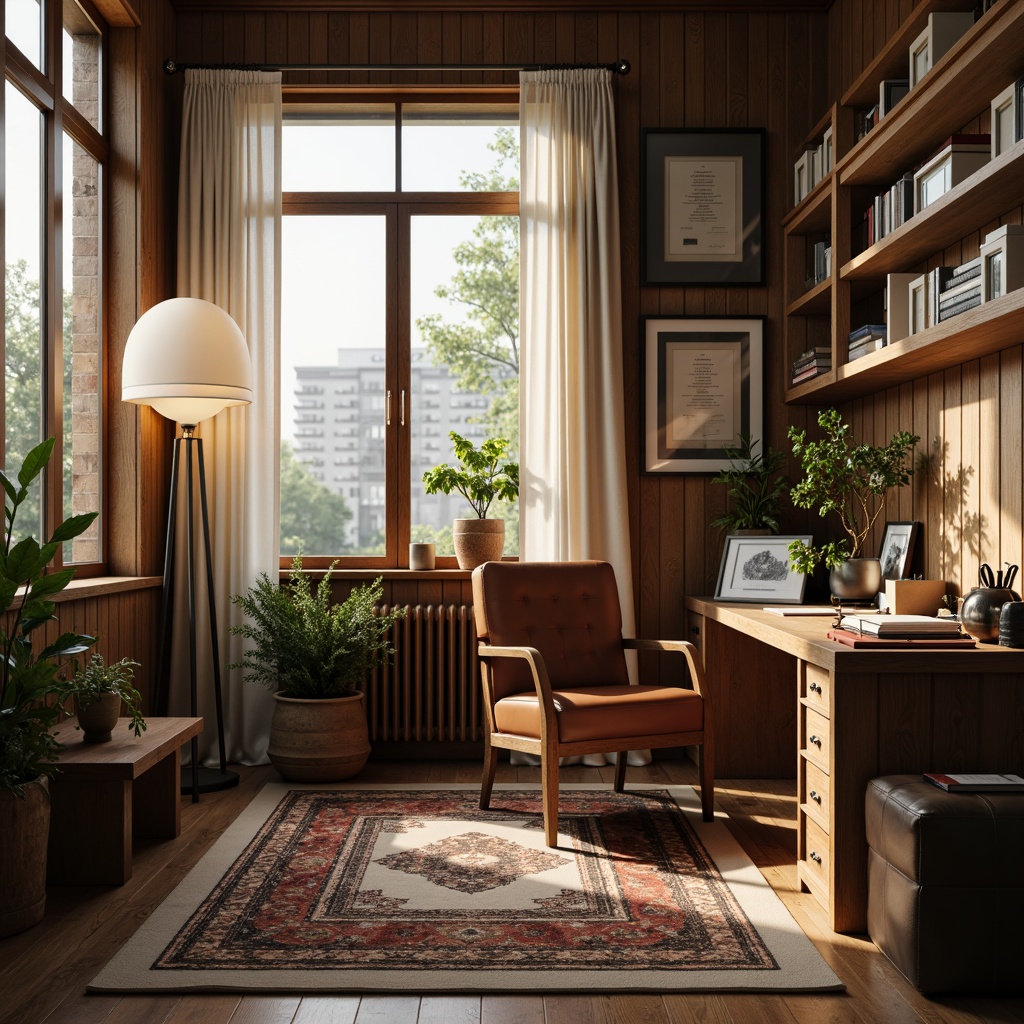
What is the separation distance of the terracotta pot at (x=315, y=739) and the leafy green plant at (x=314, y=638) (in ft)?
0.27

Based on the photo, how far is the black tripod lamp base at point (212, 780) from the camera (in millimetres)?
3820

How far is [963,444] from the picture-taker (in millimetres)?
3139

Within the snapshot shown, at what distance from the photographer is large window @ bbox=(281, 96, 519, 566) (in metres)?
4.52

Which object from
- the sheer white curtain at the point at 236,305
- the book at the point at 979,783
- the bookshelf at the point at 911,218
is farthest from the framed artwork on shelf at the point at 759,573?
the sheer white curtain at the point at 236,305

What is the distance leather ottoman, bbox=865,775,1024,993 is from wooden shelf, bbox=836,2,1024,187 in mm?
1760

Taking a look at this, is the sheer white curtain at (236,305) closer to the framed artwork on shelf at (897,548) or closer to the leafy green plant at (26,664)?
the leafy green plant at (26,664)

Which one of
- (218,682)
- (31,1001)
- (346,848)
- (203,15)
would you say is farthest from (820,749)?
(203,15)

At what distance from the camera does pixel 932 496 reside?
3371 millimetres

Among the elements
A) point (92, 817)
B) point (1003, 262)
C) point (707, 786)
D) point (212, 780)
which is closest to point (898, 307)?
point (1003, 262)

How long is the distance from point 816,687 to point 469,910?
A: 104 cm

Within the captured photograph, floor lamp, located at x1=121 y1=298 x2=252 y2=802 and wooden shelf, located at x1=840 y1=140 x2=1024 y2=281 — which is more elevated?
wooden shelf, located at x1=840 y1=140 x2=1024 y2=281

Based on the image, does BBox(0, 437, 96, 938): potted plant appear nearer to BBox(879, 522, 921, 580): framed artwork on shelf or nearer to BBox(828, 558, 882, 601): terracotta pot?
BBox(828, 558, 882, 601): terracotta pot

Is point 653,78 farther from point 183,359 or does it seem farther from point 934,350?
point 183,359

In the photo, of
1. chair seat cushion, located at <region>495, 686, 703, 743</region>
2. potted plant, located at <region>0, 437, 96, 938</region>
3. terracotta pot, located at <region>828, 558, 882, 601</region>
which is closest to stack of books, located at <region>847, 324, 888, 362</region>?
terracotta pot, located at <region>828, 558, 882, 601</region>
